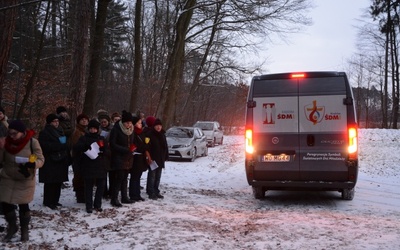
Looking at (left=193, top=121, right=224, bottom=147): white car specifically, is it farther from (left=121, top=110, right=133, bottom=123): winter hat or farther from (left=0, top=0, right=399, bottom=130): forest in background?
(left=121, top=110, right=133, bottom=123): winter hat

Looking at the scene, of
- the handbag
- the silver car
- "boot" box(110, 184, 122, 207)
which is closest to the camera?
the handbag

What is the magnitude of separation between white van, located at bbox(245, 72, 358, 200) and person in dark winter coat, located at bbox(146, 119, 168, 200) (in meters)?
2.09

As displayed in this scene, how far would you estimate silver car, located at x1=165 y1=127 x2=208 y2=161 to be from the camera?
17.8m

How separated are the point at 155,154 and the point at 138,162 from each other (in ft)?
1.92

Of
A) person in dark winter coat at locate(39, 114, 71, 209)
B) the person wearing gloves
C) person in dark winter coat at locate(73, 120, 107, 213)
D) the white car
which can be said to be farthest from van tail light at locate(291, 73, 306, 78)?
the white car

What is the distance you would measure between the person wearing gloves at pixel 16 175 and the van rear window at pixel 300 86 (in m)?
4.86

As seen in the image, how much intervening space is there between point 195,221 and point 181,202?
2021 mm

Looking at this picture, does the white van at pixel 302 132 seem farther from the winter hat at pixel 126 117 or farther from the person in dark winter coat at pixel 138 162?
the winter hat at pixel 126 117

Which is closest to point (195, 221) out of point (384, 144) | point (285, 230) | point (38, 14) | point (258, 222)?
point (258, 222)

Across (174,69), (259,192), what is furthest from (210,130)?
(259,192)

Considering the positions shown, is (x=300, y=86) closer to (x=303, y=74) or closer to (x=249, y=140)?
(x=303, y=74)

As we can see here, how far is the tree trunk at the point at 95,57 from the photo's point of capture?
514 inches

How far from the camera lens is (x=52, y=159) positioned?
24.5 ft

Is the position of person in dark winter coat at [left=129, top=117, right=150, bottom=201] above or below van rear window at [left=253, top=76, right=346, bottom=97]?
below
